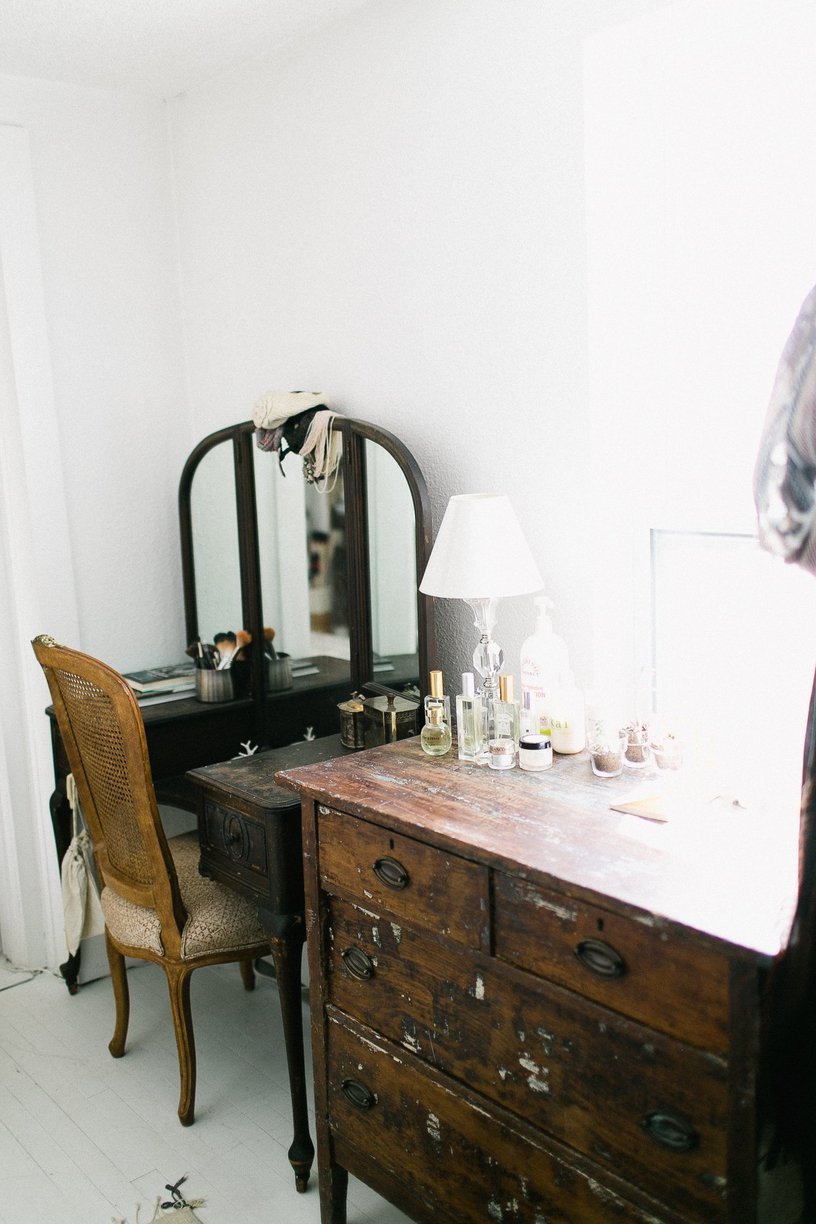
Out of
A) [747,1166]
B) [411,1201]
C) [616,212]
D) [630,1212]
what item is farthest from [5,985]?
[616,212]

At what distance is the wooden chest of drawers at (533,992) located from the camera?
4.67ft

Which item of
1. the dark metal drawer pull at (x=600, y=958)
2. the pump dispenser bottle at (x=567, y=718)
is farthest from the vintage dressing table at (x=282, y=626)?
the dark metal drawer pull at (x=600, y=958)

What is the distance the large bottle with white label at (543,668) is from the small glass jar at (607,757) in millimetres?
158

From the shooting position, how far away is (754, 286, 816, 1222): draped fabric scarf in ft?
4.56

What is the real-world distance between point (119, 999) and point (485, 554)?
165cm

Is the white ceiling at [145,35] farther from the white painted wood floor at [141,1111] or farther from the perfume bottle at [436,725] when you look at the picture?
the white painted wood floor at [141,1111]

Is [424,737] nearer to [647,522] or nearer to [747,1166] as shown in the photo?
[647,522]

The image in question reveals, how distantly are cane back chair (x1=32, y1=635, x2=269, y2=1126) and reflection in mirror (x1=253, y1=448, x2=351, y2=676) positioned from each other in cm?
62

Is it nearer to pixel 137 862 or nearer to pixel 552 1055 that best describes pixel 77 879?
pixel 137 862

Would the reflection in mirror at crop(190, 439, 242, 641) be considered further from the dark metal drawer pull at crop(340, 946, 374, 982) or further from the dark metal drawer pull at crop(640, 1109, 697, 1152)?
the dark metal drawer pull at crop(640, 1109, 697, 1152)

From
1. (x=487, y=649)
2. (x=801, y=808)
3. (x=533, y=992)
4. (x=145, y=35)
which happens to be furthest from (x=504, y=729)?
(x=145, y=35)

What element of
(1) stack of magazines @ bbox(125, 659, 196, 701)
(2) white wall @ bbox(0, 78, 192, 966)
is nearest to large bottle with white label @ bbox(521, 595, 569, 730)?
(1) stack of magazines @ bbox(125, 659, 196, 701)

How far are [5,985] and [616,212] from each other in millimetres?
2799

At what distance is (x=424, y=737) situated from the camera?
214cm
